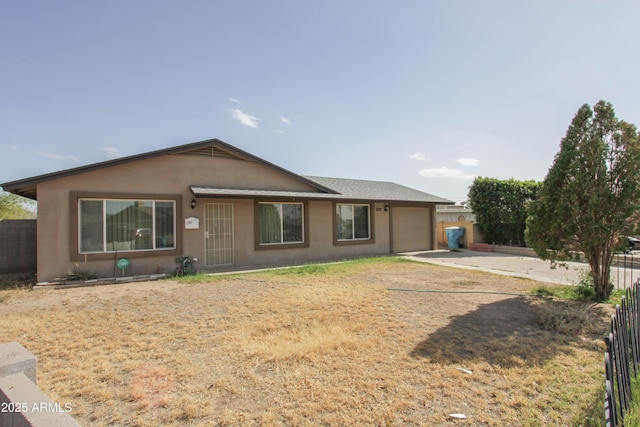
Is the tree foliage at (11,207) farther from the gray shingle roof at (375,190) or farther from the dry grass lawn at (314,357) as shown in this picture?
the gray shingle roof at (375,190)

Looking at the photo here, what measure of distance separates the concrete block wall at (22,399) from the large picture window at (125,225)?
26.6ft

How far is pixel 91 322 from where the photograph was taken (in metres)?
5.53

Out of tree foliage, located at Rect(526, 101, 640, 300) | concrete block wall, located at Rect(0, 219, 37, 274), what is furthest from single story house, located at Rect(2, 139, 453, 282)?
tree foliage, located at Rect(526, 101, 640, 300)

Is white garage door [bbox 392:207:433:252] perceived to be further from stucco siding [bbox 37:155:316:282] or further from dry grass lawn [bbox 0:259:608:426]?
dry grass lawn [bbox 0:259:608:426]

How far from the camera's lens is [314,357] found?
3.93 metres

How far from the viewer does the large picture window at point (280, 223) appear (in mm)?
12469

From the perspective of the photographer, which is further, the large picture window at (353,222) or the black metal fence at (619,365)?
the large picture window at (353,222)

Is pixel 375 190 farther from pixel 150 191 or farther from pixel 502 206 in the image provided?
pixel 150 191

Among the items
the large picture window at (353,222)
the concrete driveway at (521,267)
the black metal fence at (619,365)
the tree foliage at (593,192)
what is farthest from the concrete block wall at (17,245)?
the tree foliage at (593,192)

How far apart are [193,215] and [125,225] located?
208 centimetres

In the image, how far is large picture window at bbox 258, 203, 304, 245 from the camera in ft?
40.9

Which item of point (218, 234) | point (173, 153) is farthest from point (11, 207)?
point (218, 234)

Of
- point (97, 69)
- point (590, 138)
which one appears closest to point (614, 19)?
point (590, 138)

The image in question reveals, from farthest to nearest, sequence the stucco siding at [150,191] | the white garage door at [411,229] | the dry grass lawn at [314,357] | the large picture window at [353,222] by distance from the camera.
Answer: the white garage door at [411,229]
the large picture window at [353,222]
the stucco siding at [150,191]
the dry grass lawn at [314,357]
